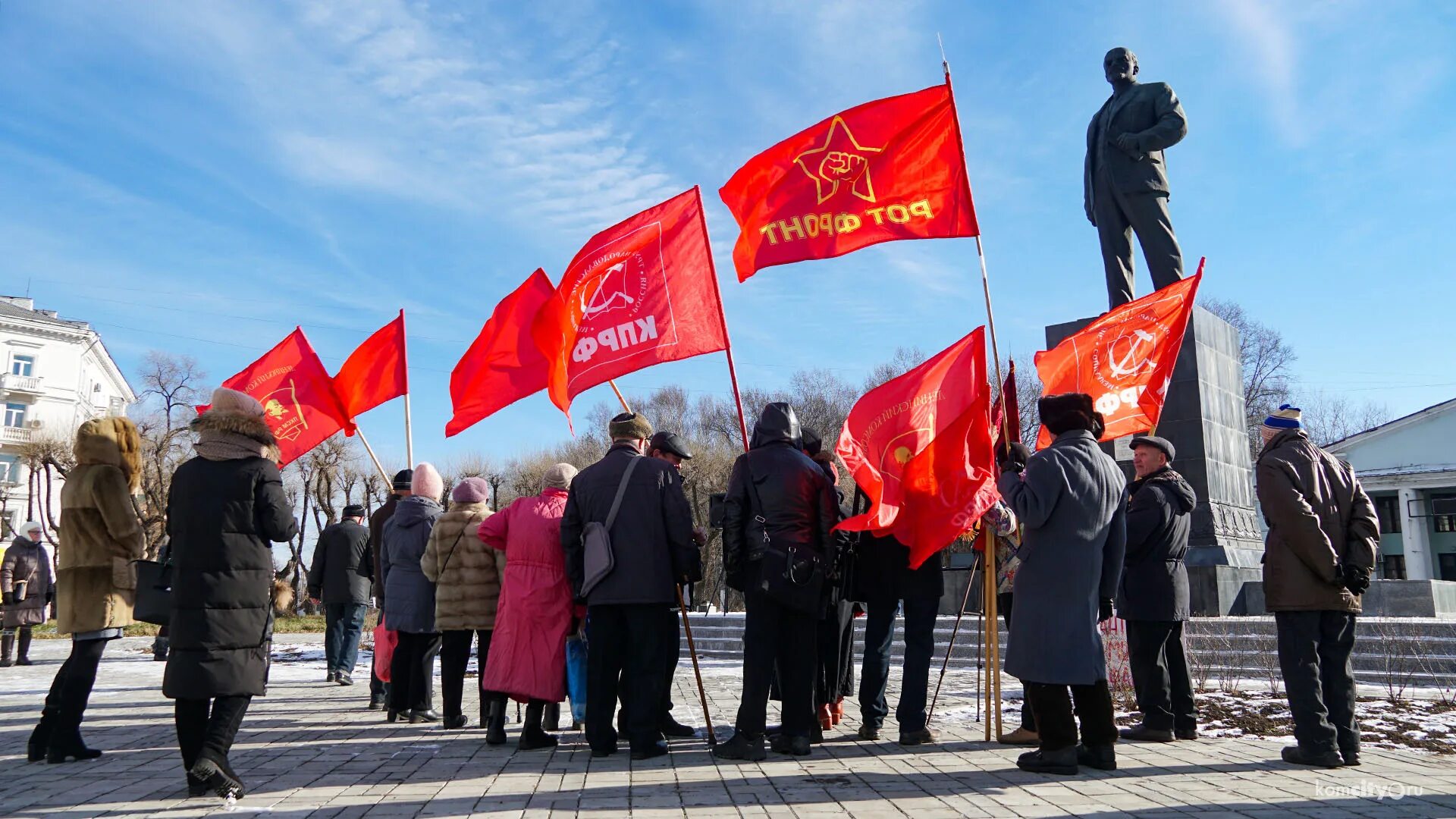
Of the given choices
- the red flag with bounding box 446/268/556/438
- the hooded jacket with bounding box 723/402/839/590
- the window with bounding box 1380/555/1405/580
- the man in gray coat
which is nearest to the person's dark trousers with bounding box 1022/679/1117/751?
the man in gray coat

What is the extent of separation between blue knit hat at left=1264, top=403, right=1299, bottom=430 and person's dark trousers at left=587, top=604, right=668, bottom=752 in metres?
3.69

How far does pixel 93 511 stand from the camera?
6.03 m

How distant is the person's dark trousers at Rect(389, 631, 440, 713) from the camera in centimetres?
792

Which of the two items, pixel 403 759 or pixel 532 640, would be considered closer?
pixel 403 759

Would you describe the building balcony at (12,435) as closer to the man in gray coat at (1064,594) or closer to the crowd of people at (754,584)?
the crowd of people at (754,584)

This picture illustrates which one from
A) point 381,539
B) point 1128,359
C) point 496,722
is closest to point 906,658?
point 496,722

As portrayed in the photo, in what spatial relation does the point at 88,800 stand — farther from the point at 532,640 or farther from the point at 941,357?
the point at 941,357

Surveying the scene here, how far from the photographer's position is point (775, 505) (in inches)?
234

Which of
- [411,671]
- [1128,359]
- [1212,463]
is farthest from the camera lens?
[1212,463]

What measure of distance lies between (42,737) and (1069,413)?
620cm

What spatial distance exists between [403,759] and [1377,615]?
37.7 feet

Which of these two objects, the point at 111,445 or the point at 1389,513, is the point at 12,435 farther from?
the point at 1389,513

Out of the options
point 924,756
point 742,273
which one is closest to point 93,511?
point 742,273

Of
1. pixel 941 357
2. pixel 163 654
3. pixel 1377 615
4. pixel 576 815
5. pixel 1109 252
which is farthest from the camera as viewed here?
pixel 163 654
